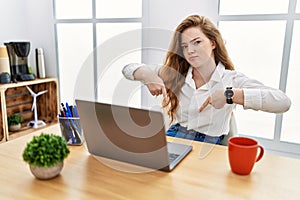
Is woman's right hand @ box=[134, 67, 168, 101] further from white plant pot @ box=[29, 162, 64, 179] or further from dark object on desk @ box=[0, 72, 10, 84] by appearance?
dark object on desk @ box=[0, 72, 10, 84]

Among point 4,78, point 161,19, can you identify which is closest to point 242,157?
point 161,19

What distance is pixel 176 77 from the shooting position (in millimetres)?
1533

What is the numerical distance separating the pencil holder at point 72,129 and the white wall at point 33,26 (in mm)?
2022

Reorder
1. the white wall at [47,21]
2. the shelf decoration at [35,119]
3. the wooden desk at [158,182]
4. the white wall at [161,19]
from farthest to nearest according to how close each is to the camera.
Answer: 1. the shelf decoration at [35,119]
2. the white wall at [47,21]
3. the white wall at [161,19]
4. the wooden desk at [158,182]

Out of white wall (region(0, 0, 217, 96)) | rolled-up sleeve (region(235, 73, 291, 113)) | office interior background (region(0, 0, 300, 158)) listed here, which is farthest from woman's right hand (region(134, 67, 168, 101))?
white wall (region(0, 0, 217, 96))

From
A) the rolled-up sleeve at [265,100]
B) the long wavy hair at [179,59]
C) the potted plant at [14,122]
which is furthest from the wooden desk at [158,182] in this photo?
the potted plant at [14,122]

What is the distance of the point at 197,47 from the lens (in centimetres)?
136

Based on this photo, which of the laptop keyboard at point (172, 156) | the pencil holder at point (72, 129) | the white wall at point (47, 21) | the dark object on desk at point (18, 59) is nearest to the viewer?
the laptop keyboard at point (172, 156)

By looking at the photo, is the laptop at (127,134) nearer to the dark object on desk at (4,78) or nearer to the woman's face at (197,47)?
the woman's face at (197,47)

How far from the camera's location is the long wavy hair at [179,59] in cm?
140

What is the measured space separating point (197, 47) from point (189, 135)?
430mm

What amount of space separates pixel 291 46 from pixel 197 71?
2.77 feet

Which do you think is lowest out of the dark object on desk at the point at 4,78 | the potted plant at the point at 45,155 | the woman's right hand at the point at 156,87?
the dark object on desk at the point at 4,78

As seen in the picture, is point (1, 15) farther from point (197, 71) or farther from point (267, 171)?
point (267, 171)
